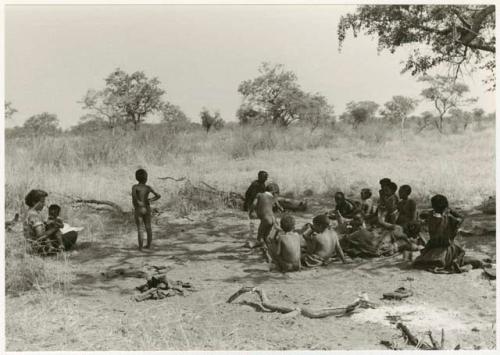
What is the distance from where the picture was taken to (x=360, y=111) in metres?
30.8

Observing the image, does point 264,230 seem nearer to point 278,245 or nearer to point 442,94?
point 278,245

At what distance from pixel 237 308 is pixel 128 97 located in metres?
21.9

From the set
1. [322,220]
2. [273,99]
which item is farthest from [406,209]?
[273,99]

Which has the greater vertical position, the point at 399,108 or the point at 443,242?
the point at 399,108

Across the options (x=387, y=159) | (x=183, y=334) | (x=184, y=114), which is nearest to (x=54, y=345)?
(x=183, y=334)

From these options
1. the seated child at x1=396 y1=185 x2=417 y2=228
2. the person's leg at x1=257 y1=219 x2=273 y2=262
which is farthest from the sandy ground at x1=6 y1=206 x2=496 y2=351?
the seated child at x1=396 y1=185 x2=417 y2=228

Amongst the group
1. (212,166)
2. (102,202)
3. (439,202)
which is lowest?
(102,202)

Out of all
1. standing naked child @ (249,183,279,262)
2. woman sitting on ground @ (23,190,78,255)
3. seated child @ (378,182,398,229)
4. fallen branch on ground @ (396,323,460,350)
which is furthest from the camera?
seated child @ (378,182,398,229)

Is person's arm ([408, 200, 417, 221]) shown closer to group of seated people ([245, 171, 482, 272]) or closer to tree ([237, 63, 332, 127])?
group of seated people ([245, 171, 482, 272])

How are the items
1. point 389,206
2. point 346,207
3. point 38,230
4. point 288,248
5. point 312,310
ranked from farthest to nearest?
point 346,207, point 389,206, point 38,230, point 288,248, point 312,310

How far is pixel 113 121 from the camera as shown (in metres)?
24.6

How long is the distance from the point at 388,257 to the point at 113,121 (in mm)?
20167

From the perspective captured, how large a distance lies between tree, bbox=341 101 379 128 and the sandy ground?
81.1ft

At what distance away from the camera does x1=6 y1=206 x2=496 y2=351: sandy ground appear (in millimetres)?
4141
